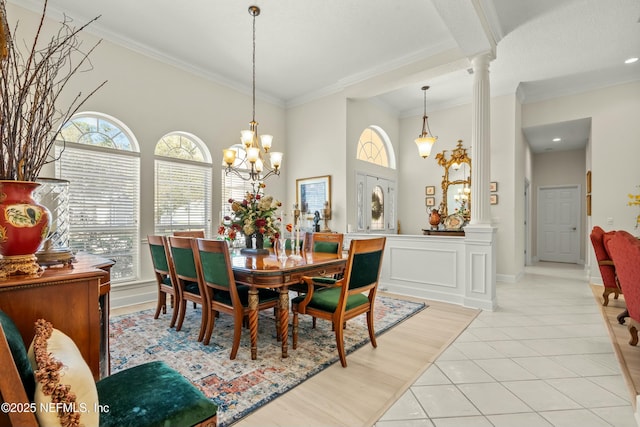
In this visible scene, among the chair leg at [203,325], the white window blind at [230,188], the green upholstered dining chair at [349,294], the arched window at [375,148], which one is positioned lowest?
the chair leg at [203,325]

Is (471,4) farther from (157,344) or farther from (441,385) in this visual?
(157,344)

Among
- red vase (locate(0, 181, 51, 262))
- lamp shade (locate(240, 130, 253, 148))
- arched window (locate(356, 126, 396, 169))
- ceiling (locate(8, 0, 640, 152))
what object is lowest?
red vase (locate(0, 181, 51, 262))

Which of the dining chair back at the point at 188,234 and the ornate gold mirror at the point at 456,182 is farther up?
the ornate gold mirror at the point at 456,182

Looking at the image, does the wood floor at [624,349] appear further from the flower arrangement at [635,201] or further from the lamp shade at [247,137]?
the lamp shade at [247,137]

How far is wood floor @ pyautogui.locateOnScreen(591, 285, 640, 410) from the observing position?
2.01 meters

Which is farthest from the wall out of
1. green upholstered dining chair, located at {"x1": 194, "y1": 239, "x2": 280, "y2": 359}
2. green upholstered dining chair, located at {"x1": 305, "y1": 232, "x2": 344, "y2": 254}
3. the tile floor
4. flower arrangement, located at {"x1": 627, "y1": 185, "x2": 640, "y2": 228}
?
green upholstered dining chair, located at {"x1": 194, "y1": 239, "x2": 280, "y2": 359}

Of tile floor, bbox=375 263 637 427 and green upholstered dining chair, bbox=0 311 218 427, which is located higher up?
green upholstered dining chair, bbox=0 311 218 427

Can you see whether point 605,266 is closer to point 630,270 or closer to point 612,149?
point 630,270

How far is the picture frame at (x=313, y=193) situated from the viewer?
5.30 m

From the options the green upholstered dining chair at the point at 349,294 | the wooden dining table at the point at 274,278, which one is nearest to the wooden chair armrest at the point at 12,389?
the wooden dining table at the point at 274,278

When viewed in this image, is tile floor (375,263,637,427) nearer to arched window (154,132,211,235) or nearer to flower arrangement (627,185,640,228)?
flower arrangement (627,185,640,228)

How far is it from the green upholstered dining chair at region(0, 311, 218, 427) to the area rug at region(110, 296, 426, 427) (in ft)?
2.15

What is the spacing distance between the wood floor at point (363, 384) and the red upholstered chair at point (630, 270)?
129 cm

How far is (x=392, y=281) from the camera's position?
4.50m
